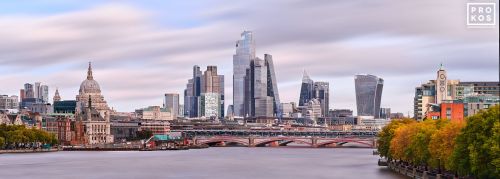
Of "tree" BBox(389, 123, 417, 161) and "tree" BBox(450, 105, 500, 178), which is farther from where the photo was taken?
"tree" BBox(389, 123, 417, 161)

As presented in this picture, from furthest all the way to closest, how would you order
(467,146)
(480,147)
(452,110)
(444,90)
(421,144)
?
→ (444,90) → (452,110) → (421,144) → (467,146) → (480,147)

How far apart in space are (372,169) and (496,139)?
42.0 m

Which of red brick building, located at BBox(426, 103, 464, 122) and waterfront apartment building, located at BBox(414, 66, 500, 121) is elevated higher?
waterfront apartment building, located at BBox(414, 66, 500, 121)

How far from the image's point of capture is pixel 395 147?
87062 millimetres

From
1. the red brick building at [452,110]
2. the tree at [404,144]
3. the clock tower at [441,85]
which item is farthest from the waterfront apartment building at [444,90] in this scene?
the tree at [404,144]

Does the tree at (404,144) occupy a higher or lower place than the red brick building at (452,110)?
lower

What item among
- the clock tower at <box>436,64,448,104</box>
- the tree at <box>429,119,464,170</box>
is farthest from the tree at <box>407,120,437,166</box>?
the clock tower at <box>436,64,448,104</box>

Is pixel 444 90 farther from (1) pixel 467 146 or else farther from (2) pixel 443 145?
(1) pixel 467 146

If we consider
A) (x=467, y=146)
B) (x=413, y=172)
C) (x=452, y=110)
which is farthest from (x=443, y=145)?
(x=452, y=110)

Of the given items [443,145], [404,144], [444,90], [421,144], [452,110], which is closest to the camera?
[443,145]

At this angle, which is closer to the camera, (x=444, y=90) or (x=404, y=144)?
(x=404, y=144)

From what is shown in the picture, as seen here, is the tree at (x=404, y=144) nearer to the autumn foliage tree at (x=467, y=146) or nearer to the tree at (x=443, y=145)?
the autumn foliage tree at (x=467, y=146)

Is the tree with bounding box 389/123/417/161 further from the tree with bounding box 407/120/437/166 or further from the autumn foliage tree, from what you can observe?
the autumn foliage tree

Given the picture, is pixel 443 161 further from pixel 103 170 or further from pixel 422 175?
pixel 103 170
